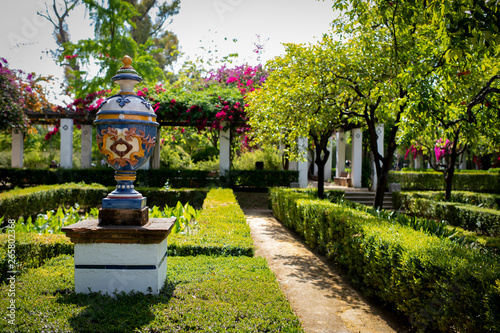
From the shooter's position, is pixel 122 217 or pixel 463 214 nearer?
pixel 122 217

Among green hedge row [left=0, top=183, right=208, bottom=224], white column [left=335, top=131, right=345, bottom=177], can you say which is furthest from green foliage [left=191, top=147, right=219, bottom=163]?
green hedge row [left=0, top=183, right=208, bottom=224]

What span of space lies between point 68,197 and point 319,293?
9.43 meters

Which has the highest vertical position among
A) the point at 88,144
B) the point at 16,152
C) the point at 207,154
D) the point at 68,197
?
→ the point at 88,144

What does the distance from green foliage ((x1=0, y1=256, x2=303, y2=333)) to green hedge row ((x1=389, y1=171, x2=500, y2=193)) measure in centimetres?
1577

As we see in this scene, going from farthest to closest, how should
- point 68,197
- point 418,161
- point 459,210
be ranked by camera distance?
1. point 418,161
2. point 68,197
3. point 459,210

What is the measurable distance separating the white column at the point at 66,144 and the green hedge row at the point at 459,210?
46.5ft

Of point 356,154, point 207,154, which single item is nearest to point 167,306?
point 356,154

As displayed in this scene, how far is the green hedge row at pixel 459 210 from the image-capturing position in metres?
8.85

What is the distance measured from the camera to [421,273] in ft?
11.6

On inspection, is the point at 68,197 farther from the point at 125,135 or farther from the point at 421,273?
the point at 421,273

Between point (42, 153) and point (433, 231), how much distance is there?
29444mm

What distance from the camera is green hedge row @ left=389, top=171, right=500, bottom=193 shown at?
17544 millimetres

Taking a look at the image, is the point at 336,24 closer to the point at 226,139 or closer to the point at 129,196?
the point at 129,196

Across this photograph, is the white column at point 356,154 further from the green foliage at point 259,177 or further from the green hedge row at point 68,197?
the green hedge row at point 68,197
